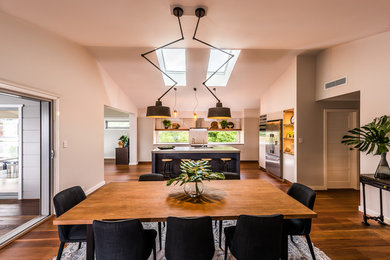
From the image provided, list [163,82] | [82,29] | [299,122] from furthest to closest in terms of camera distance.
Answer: [163,82] < [299,122] < [82,29]

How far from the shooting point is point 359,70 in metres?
3.43

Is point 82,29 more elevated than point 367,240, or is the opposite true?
point 82,29

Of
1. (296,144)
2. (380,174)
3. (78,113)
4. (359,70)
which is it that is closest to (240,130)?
(296,144)

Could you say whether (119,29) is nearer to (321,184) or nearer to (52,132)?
(52,132)

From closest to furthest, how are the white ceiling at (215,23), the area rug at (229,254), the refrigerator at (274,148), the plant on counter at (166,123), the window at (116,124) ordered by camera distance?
the area rug at (229,254) → the white ceiling at (215,23) → the refrigerator at (274,148) → the plant on counter at (166,123) → the window at (116,124)

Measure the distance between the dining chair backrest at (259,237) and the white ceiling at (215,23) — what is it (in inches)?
95.6

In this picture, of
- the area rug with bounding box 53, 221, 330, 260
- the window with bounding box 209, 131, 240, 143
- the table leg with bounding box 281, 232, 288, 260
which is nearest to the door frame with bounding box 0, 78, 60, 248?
the area rug with bounding box 53, 221, 330, 260

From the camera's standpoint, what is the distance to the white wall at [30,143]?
12.1 feet

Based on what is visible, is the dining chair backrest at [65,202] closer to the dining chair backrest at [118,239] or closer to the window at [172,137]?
the dining chair backrest at [118,239]

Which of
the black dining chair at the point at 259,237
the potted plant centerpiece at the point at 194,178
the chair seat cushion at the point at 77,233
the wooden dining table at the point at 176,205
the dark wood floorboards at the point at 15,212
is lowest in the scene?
the dark wood floorboards at the point at 15,212

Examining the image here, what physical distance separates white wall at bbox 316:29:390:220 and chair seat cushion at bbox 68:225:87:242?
422cm

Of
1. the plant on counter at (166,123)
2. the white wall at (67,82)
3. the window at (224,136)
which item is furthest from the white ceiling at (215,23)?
the window at (224,136)

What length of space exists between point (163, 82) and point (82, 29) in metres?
2.88

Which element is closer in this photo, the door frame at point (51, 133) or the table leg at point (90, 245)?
the table leg at point (90, 245)
